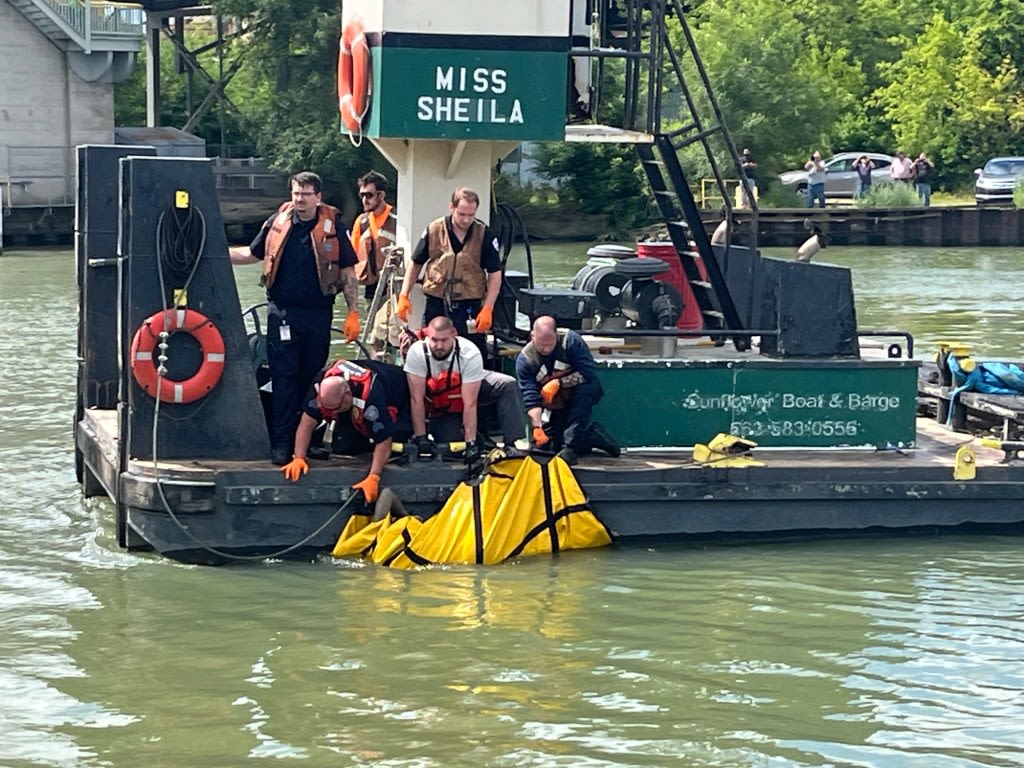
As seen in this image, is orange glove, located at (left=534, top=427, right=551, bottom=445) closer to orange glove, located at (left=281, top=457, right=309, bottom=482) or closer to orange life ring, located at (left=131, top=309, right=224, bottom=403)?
orange glove, located at (left=281, top=457, right=309, bottom=482)

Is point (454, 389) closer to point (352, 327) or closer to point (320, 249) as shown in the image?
point (352, 327)

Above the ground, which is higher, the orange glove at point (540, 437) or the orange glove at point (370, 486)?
the orange glove at point (540, 437)

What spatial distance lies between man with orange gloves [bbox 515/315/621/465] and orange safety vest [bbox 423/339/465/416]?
371 millimetres

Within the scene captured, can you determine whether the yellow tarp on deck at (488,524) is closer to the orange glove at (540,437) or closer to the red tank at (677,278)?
the orange glove at (540,437)

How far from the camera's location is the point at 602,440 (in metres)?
10.7

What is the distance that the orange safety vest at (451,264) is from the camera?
1085 centimetres

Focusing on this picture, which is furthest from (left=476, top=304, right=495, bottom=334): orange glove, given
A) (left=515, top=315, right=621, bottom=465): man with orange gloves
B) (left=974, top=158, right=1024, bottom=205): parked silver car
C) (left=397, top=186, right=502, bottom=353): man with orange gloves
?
(left=974, top=158, right=1024, bottom=205): parked silver car

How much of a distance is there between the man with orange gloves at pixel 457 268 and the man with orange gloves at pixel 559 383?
0.43 meters

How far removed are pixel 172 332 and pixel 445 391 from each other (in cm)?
156

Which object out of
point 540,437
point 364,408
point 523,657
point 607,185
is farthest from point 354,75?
point 607,185

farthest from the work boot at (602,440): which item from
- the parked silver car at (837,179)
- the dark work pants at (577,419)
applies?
the parked silver car at (837,179)

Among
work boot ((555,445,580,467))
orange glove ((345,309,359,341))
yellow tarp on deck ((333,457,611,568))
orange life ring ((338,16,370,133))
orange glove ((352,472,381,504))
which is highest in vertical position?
orange life ring ((338,16,370,133))

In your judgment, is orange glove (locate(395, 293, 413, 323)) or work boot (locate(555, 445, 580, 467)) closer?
work boot (locate(555, 445, 580, 467))

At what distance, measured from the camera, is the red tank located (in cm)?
1280
